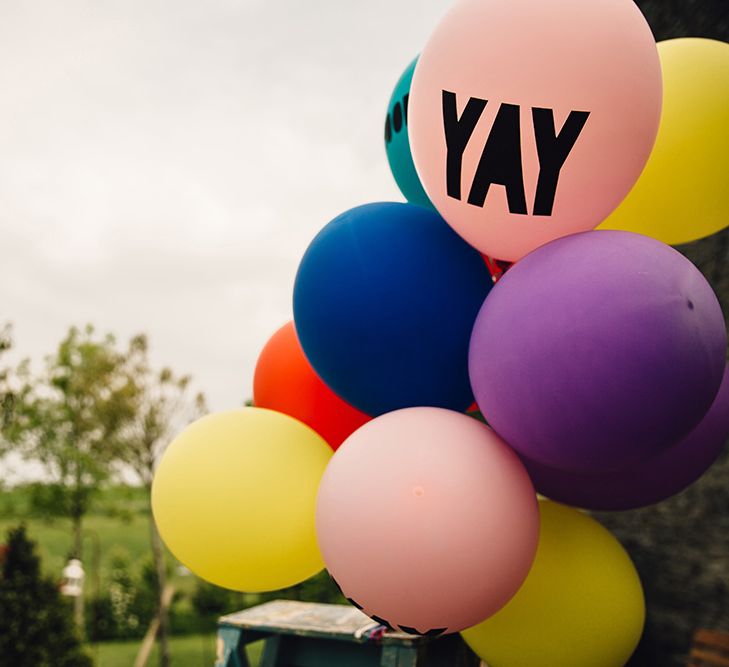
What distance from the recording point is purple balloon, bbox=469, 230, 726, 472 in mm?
1142

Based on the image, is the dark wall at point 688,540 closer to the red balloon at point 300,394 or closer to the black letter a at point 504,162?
the red balloon at point 300,394

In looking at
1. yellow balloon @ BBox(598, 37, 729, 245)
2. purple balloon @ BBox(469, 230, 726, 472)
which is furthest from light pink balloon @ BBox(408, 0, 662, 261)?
yellow balloon @ BBox(598, 37, 729, 245)

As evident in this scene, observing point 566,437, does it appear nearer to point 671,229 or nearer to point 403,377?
point 403,377

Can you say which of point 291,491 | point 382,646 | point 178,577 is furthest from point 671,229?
point 178,577

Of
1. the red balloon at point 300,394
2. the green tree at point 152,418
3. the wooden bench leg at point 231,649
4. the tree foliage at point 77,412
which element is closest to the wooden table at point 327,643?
the wooden bench leg at point 231,649

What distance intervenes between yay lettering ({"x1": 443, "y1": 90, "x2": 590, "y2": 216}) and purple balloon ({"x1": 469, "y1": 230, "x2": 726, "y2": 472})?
0.14m

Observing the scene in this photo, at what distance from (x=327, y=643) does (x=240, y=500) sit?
1.77 m

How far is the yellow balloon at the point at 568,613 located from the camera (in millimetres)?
1505

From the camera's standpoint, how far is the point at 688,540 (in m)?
3.25

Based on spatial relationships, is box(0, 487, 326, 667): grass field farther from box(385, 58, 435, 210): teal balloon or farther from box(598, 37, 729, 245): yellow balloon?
box(598, 37, 729, 245): yellow balloon

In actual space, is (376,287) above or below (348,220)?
below

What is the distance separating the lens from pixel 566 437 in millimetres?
1213

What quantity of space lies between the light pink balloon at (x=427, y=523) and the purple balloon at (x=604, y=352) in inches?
4.9

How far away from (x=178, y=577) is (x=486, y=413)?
13.7m
